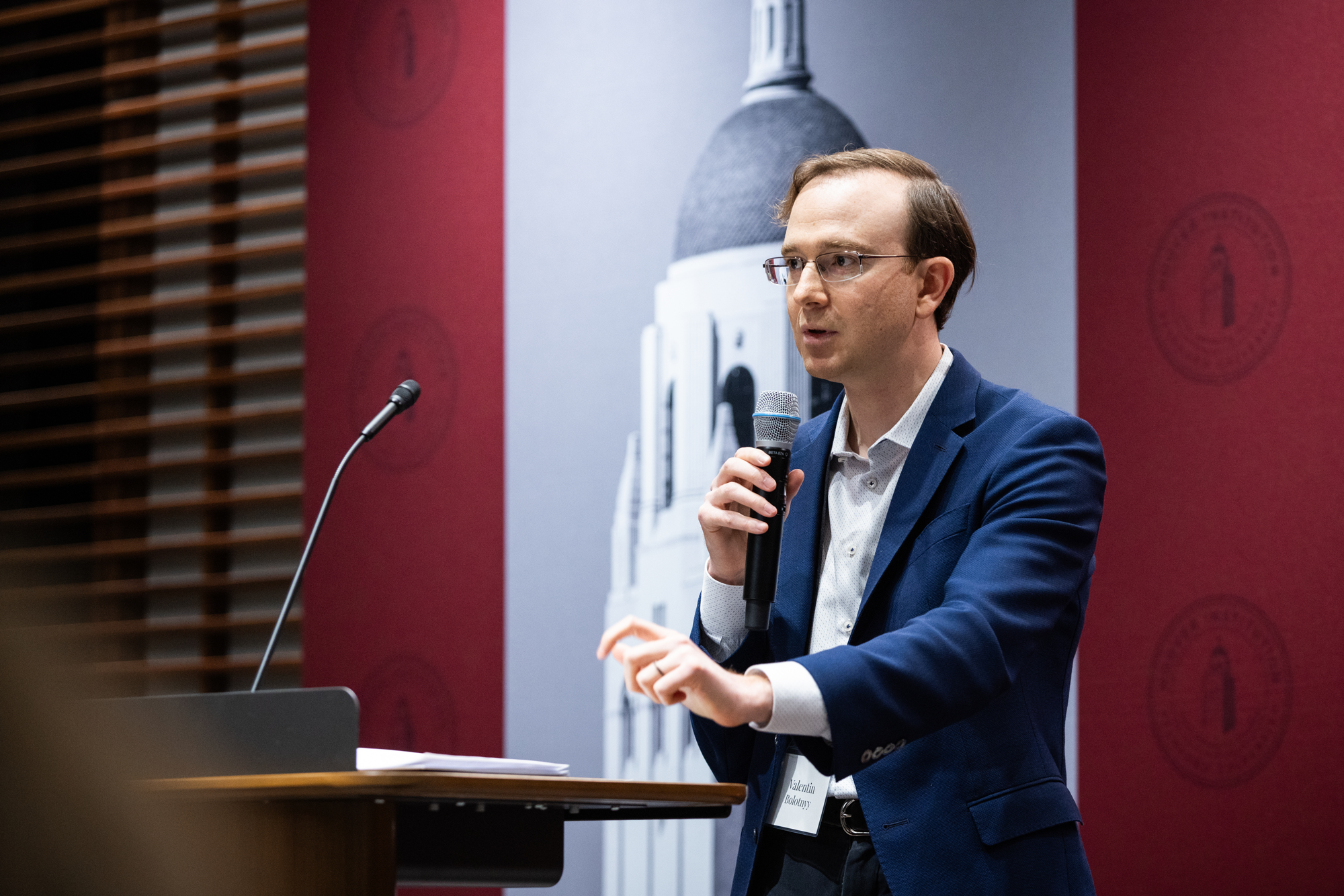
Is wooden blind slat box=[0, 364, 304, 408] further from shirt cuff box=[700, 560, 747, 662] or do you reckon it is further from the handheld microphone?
shirt cuff box=[700, 560, 747, 662]

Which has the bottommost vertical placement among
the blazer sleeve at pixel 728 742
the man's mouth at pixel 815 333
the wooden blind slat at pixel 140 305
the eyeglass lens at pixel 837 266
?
the blazer sleeve at pixel 728 742

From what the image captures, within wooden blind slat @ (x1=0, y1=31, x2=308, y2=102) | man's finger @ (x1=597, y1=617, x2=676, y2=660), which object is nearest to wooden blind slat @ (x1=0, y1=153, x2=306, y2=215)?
wooden blind slat @ (x1=0, y1=31, x2=308, y2=102)

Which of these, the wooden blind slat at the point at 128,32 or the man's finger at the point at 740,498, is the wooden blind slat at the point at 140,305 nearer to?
the wooden blind slat at the point at 128,32

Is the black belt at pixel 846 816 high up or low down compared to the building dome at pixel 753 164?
down

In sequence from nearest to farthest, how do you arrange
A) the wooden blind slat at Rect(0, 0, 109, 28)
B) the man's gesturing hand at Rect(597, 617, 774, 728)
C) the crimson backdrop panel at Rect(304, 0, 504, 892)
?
the man's gesturing hand at Rect(597, 617, 774, 728) → the crimson backdrop panel at Rect(304, 0, 504, 892) → the wooden blind slat at Rect(0, 0, 109, 28)

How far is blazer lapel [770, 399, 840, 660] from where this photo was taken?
1.60m

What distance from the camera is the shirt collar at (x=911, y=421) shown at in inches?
64.5

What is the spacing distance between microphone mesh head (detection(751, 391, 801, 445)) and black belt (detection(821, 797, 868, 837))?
43cm

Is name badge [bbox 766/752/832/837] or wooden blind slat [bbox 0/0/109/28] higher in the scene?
wooden blind slat [bbox 0/0/109/28]

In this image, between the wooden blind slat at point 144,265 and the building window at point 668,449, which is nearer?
the building window at point 668,449

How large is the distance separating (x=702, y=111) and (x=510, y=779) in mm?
2265

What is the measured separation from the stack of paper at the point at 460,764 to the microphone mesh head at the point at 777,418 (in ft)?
1.42

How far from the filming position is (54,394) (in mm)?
3947

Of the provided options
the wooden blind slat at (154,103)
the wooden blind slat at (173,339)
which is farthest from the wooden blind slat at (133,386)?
the wooden blind slat at (154,103)
